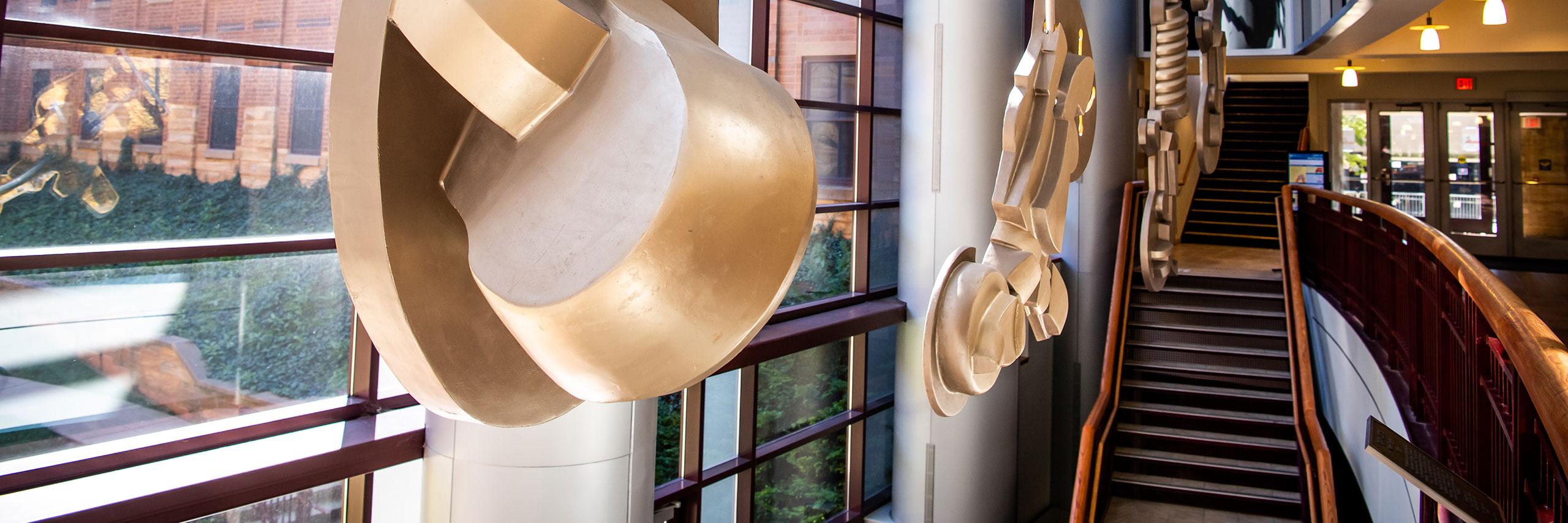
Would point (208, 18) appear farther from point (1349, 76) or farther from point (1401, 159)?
point (1401, 159)

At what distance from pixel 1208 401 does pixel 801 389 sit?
3844 millimetres

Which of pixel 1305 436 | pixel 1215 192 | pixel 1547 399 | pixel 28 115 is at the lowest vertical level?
pixel 1305 436

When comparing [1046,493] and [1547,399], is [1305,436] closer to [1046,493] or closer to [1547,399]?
[1046,493]

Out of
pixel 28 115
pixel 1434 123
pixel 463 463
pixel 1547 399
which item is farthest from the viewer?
pixel 1434 123

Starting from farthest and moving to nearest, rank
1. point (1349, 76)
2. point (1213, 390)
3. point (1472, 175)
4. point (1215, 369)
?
point (1472, 175) → point (1349, 76) → point (1215, 369) → point (1213, 390)

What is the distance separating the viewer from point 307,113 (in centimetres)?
328

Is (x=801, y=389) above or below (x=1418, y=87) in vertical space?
below

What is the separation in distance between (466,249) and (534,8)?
106mm

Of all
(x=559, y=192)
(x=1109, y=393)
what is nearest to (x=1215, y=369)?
(x=1109, y=393)

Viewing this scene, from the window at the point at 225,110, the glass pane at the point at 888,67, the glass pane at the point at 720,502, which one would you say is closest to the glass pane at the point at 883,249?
the glass pane at the point at 888,67

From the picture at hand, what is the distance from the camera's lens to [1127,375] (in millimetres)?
8289

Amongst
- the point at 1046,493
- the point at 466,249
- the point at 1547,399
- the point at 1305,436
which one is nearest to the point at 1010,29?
the point at 1305,436

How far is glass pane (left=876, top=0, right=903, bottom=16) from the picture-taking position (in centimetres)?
670

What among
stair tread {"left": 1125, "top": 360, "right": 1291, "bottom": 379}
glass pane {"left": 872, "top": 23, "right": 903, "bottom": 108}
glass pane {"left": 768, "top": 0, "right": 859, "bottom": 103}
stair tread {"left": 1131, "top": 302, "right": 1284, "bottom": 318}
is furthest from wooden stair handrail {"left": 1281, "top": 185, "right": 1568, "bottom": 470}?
stair tread {"left": 1131, "top": 302, "right": 1284, "bottom": 318}
